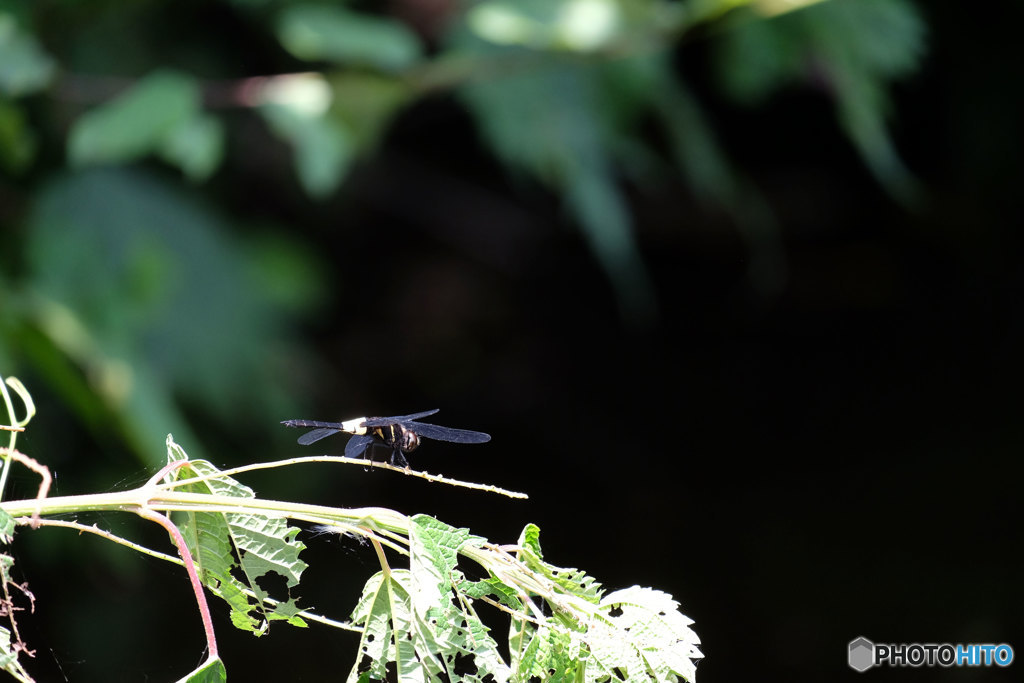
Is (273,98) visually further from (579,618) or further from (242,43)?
(579,618)

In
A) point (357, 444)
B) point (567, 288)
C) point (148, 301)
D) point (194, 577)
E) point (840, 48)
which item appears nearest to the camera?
point (194, 577)

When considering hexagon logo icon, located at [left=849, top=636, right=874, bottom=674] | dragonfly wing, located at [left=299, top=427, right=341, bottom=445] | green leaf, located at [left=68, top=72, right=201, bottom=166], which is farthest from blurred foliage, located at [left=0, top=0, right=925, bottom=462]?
hexagon logo icon, located at [left=849, top=636, right=874, bottom=674]

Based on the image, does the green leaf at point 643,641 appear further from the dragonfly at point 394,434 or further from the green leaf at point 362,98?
the green leaf at point 362,98

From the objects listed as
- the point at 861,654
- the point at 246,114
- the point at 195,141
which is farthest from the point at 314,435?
the point at 861,654

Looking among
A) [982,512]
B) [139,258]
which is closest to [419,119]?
[139,258]

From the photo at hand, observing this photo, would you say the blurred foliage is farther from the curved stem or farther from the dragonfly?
the curved stem

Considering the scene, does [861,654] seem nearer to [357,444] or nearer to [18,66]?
[357,444]

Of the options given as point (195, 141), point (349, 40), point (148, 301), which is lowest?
point (148, 301)
